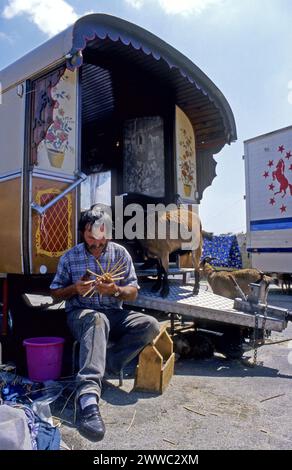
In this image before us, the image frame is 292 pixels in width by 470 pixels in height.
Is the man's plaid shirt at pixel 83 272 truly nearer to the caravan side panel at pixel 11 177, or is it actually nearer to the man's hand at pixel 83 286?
the man's hand at pixel 83 286

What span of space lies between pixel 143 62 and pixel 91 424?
16.0 feet

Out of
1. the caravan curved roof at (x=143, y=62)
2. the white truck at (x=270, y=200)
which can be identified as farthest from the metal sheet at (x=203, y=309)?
the white truck at (x=270, y=200)

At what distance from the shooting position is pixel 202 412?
3.10 m

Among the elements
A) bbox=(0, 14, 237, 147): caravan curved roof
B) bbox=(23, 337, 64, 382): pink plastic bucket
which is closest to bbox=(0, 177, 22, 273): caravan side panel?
bbox=(23, 337, 64, 382): pink plastic bucket

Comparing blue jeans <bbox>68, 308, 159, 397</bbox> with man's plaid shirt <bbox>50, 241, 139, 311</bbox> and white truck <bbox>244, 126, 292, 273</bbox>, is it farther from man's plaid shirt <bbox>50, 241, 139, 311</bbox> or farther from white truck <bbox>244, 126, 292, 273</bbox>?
white truck <bbox>244, 126, 292, 273</bbox>

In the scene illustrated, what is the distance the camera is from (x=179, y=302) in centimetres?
453

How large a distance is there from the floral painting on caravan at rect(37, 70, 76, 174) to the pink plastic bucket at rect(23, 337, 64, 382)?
203 centimetres

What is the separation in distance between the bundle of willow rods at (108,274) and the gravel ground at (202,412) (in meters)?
0.99

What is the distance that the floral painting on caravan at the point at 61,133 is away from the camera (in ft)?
14.6

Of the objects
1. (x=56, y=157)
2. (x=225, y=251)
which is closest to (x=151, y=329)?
(x=56, y=157)

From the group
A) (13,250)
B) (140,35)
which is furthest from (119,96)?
(13,250)

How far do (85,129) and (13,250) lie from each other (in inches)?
179

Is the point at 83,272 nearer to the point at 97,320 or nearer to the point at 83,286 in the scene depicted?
the point at 83,286
